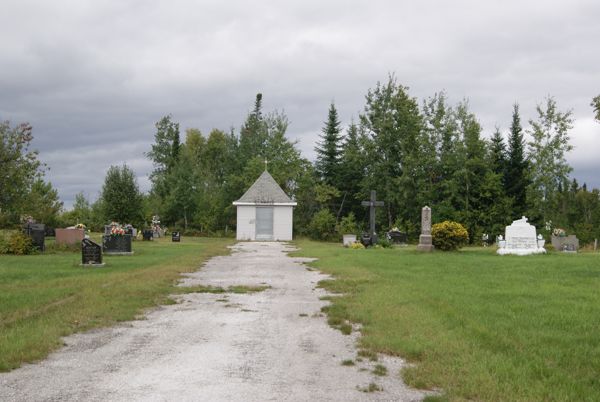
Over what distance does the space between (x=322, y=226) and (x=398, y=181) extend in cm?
661

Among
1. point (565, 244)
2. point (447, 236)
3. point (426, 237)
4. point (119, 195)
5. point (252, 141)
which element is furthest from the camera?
point (252, 141)

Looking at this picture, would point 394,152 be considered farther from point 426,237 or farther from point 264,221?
point 426,237

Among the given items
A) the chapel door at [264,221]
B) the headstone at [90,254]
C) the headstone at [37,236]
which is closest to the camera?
the headstone at [90,254]

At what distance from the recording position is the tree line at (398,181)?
Answer: 4000 centimetres

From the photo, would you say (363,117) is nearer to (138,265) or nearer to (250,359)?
(138,265)

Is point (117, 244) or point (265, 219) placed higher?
point (265, 219)

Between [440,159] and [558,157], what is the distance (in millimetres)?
8835

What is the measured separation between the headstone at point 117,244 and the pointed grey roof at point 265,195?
17.1 meters

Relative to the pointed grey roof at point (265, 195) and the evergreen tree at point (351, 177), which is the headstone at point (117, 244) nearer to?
the pointed grey roof at point (265, 195)

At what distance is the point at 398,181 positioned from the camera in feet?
138

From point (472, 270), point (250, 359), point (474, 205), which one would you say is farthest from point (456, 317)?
point (474, 205)

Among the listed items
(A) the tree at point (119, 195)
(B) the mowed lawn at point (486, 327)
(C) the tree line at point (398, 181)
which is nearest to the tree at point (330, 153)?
(C) the tree line at point (398, 181)

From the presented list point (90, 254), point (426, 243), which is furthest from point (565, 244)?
point (90, 254)

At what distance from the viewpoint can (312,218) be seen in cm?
4412
